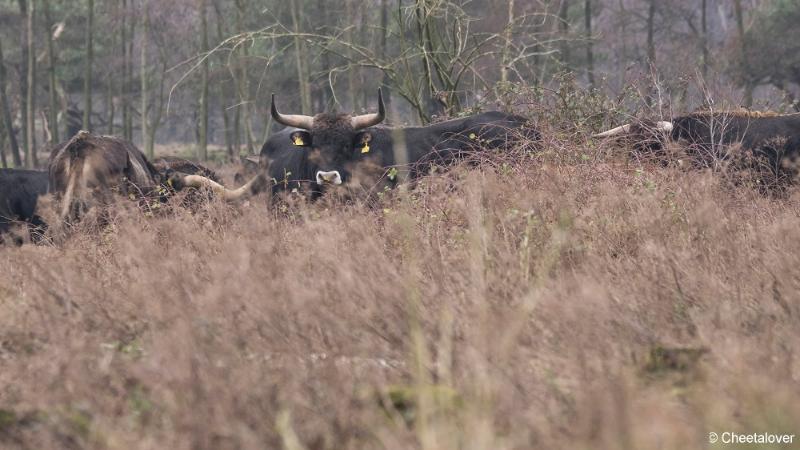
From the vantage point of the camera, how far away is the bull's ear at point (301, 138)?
12266mm

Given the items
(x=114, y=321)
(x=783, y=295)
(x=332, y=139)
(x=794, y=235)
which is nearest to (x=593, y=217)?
(x=794, y=235)

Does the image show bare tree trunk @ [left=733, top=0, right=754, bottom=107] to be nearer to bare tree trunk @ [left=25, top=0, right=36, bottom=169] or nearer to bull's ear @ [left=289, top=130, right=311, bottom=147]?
bare tree trunk @ [left=25, top=0, right=36, bottom=169]

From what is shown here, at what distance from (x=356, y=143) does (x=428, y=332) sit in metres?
7.77

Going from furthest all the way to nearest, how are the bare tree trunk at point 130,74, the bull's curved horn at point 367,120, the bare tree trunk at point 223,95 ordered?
1. the bare tree trunk at point 130,74
2. the bare tree trunk at point 223,95
3. the bull's curved horn at point 367,120

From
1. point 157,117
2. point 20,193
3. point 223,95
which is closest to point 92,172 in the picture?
point 20,193

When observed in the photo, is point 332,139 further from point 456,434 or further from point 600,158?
point 456,434

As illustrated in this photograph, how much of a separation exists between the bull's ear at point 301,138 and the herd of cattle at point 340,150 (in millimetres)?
11

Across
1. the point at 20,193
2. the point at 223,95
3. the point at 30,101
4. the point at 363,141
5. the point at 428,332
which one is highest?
the point at 363,141

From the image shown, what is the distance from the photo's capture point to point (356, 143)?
40.5 feet

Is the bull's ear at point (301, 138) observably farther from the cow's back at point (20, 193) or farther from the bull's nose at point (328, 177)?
the cow's back at point (20, 193)

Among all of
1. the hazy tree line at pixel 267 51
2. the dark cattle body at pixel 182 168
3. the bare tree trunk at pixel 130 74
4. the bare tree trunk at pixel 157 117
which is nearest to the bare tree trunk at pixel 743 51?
the hazy tree line at pixel 267 51

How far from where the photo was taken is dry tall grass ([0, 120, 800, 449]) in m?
3.54

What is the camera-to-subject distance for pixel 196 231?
7109 mm

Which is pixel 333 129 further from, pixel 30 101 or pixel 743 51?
pixel 743 51
